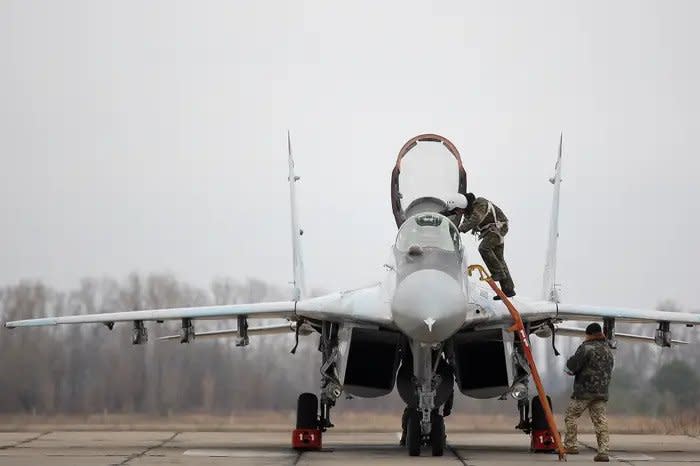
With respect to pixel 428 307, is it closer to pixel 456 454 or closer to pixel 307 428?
pixel 456 454

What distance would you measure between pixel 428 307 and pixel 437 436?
7.11ft

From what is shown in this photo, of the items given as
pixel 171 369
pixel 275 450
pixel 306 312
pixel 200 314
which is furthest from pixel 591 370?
pixel 171 369

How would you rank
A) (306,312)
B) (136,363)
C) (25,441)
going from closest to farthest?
(306,312), (25,441), (136,363)

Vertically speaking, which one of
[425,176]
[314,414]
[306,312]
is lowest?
[314,414]

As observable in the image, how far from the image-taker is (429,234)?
13586 mm

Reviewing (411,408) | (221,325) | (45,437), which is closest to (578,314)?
(411,408)

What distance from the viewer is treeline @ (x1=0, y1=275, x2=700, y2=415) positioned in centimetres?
2208

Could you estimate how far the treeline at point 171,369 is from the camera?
2208 cm

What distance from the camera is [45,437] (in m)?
18.5

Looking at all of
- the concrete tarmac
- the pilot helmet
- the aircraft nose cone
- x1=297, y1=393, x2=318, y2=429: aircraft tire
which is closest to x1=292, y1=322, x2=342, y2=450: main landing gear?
x1=297, y1=393, x2=318, y2=429: aircraft tire

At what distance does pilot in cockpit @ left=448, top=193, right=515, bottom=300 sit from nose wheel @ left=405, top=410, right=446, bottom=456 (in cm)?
158

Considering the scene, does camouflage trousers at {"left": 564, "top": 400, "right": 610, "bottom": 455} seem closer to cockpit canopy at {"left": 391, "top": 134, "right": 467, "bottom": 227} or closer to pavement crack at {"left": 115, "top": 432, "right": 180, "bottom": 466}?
cockpit canopy at {"left": 391, "top": 134, "right": 467, "bottom": 227}

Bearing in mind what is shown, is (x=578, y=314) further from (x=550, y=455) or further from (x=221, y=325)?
(x=221, y=325)

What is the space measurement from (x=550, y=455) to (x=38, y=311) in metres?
11.6
